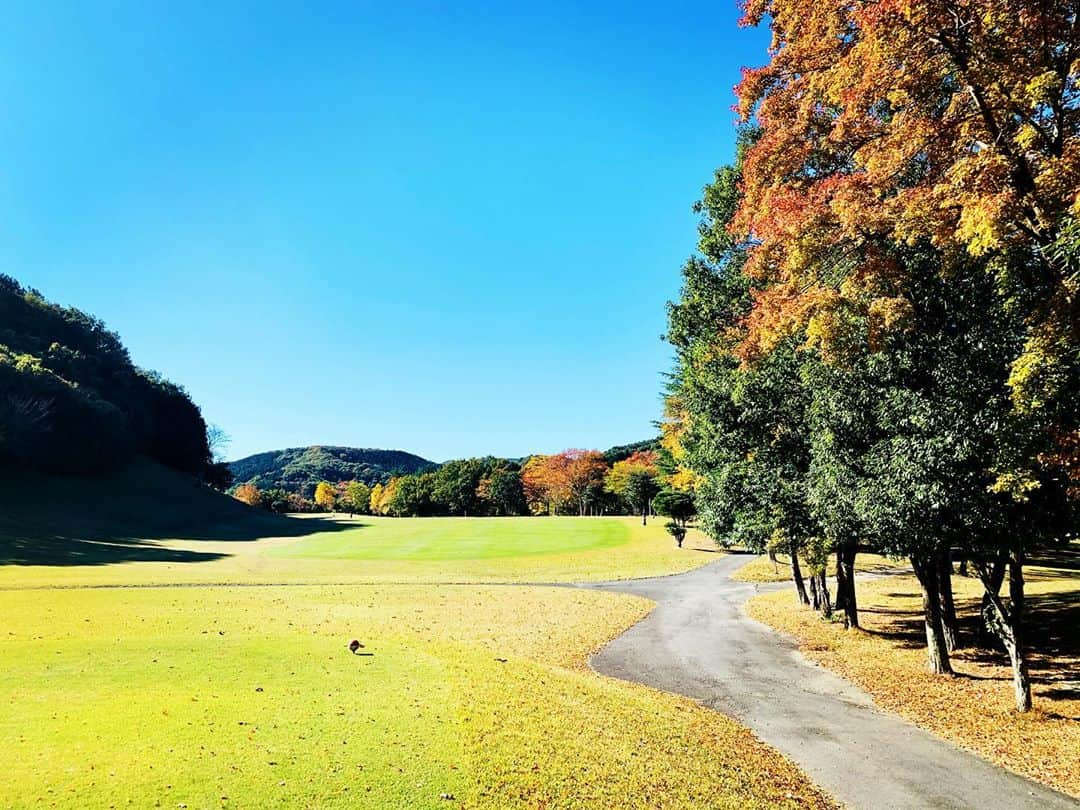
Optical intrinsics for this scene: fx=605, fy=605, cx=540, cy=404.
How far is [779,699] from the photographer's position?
1552 centimetres

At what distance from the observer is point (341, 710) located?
11.4 m

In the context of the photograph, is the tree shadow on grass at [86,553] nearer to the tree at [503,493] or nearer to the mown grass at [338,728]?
the mown grass at [338,728]

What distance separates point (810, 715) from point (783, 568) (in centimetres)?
3378

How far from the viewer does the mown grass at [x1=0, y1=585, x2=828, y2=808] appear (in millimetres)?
8211

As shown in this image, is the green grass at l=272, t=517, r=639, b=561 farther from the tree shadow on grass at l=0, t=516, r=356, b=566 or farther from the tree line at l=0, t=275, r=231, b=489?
the tree line at l=0, t=275, r=231, b=489

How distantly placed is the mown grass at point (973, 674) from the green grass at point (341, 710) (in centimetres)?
504

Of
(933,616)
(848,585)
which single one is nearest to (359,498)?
(848,585)

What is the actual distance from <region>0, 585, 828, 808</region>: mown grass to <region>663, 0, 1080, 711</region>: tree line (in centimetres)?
721

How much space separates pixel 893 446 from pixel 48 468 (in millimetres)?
97285

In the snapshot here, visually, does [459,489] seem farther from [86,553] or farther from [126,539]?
[86,553]

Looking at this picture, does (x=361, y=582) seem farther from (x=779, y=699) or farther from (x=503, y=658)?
(x=779, y=699)

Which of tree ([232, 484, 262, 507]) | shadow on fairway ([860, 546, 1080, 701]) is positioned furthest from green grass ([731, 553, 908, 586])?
tree ([232, 484, 262, 507])

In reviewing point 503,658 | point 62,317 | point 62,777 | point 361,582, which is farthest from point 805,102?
point 62,317

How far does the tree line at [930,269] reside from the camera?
1079cm
